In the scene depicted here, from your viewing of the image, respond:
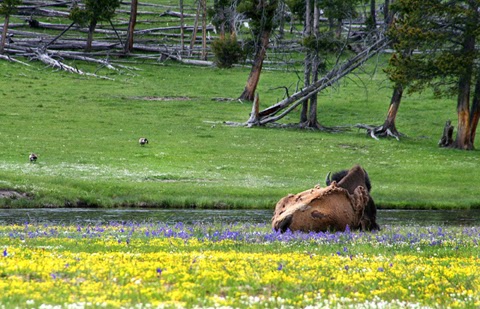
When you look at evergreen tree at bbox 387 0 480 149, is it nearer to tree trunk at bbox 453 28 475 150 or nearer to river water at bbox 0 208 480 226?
tree trunk at bbox 453 28 475 150

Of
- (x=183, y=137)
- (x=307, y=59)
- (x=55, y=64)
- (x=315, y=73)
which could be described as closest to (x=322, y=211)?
(x=183, y=137)

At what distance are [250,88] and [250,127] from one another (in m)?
11.6

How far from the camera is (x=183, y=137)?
47.0 m

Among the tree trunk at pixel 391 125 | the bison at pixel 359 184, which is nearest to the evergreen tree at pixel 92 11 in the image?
the tree trunk at pixel 391 125

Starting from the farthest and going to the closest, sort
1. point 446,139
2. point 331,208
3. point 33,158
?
point 446,139 → point 33,158 → point 331,208

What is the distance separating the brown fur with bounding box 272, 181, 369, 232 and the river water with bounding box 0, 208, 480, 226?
18.9 ft

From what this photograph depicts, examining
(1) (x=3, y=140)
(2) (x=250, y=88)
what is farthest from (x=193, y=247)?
(2) (x=250, y=88)

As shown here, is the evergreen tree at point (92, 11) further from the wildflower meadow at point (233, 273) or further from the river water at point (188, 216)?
the wildflower meadow at point (233, 273)

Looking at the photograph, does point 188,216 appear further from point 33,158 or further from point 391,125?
point 391,125

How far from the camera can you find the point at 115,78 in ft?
229

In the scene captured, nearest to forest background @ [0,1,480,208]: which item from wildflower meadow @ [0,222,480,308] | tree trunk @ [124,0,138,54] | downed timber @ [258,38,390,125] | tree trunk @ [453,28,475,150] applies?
tree trunk @ [124,0,138,54]

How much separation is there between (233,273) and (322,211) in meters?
8.76

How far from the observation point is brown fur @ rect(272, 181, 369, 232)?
62.5ft

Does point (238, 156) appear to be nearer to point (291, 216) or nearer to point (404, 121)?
point (404, 121)
